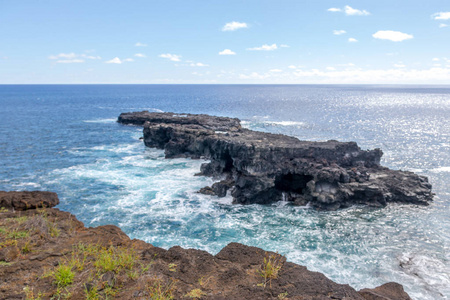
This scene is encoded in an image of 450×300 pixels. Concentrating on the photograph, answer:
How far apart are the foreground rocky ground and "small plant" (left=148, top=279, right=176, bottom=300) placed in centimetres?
3

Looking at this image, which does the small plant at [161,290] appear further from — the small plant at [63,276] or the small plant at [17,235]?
the small plant at [17,235]

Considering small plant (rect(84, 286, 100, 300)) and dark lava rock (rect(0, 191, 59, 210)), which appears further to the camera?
dark lava rock (rect(0, 191, 59, 210))

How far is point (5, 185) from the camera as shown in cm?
3544

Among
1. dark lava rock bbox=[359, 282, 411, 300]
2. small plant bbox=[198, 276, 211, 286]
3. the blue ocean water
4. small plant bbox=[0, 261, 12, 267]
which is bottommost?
the blue ocean water

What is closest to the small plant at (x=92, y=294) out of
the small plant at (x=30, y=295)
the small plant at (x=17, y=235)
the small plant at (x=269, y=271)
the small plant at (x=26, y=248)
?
the small plant at (x=30, y=295)

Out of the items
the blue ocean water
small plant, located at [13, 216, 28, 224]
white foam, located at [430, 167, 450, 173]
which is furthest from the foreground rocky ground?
white foam, located at [430, 167, 450, 173]

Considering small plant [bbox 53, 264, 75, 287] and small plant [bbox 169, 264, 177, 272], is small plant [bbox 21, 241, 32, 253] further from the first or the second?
small plant [bbox 169, 264, 177, 272]

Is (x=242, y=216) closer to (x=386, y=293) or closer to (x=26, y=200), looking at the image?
(x=26, y=200)

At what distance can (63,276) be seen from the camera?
9.53 m

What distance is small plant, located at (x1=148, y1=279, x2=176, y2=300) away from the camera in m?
8.80

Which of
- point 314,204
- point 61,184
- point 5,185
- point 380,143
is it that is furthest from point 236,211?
point 380,143

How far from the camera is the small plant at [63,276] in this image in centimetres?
940

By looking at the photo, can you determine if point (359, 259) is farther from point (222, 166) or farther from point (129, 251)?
point (222, 166)

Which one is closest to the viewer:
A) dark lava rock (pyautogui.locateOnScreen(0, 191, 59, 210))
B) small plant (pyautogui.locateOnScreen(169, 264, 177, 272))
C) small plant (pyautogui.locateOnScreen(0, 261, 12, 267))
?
small plant (pyautogui.locateOnScreen(0, 261, 12, 267))
